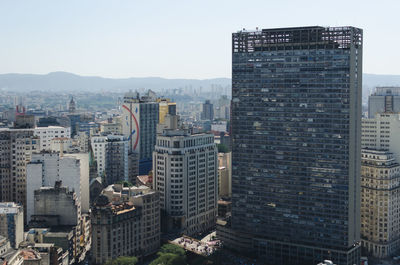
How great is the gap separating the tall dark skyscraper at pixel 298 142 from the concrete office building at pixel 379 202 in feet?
46.7

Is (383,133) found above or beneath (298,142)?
above

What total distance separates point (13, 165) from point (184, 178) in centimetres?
3613

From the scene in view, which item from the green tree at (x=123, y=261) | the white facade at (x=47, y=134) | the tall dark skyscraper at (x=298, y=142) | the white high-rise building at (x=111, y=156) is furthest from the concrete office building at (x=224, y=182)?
the white facade at (x=47, y=134)

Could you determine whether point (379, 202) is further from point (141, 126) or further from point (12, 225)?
point (141, 126)

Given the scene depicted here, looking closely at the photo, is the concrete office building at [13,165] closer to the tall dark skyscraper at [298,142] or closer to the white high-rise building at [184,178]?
the white high-rise building at [184,178]

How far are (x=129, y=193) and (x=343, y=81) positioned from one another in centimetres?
4544

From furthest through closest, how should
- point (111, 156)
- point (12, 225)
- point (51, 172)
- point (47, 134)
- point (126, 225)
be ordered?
point (47, 134)
point (111, 156)
point (51, 172)
point (126, 225)
point (12, 225)

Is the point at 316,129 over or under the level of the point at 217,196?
over

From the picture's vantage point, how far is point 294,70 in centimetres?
10300

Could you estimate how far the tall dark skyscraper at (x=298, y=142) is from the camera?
324 feet

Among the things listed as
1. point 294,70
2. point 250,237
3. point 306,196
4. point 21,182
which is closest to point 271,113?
point 294,70

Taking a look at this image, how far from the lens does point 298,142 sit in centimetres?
10319

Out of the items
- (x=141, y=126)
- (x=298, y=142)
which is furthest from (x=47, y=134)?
(x=298, y=142)

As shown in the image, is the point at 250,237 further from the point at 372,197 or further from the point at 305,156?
the point at 372,197
